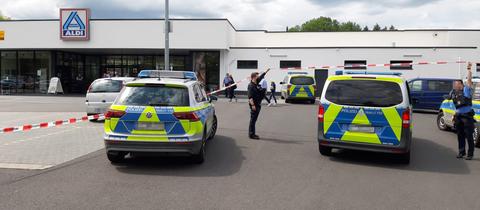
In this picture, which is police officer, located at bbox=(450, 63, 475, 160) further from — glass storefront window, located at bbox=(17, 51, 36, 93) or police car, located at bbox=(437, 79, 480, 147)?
glass storefront window, located at bbox=(17, 51, 36, 93)

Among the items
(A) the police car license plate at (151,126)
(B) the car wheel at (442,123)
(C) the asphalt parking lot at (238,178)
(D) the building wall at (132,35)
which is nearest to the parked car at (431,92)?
(B) the car wheel at (442,123)

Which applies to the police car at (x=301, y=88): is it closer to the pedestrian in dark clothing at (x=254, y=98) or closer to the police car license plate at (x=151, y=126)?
the pedestrian in dark clothing at (x=254, y=98)

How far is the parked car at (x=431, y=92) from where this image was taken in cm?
1845

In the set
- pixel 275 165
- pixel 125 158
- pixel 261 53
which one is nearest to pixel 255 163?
pixel 275 165

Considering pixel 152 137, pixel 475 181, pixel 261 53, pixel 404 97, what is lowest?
pixel 475 181

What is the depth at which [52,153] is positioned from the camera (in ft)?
27.5

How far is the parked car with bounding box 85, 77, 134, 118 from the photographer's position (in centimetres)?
1383

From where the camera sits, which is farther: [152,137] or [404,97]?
[404,97]

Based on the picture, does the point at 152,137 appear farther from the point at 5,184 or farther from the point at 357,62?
the point at 357,62

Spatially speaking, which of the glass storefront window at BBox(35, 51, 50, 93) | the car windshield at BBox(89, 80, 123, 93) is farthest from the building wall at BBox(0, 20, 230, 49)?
the car windshield at BBox(89, 80, 123, 93)

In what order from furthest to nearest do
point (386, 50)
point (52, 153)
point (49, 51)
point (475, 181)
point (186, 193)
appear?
1. point (49, 51)
2. point (386, 50)
3. point (52, 153)
4. point (475, 181)
5. point (186, 193)

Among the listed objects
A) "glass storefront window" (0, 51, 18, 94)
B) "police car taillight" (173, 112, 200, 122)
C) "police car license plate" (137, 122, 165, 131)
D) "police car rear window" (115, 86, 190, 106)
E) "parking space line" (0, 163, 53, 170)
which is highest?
"glass storefront window" (0, 51, 18, 94)

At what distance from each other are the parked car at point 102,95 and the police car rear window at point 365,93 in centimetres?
804

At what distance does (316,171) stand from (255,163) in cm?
115
